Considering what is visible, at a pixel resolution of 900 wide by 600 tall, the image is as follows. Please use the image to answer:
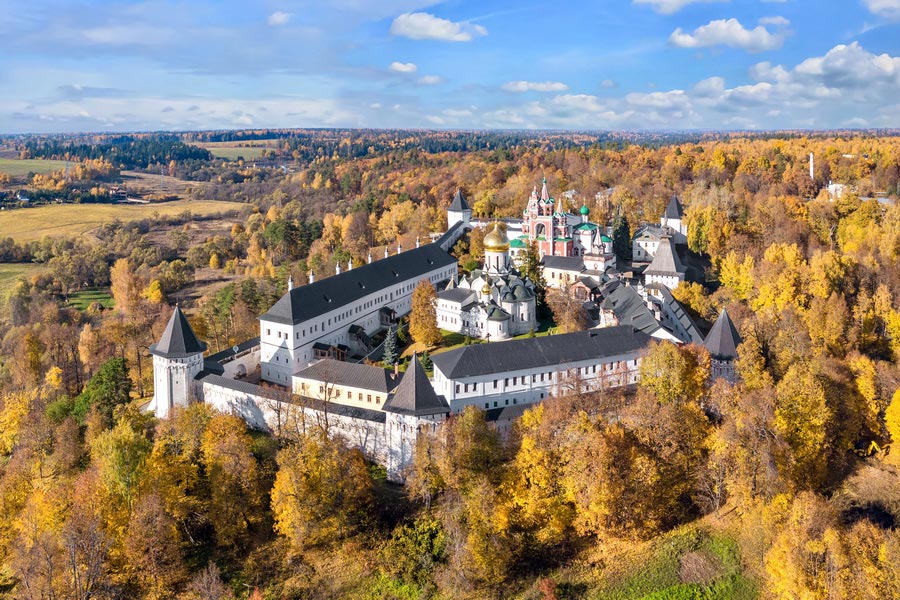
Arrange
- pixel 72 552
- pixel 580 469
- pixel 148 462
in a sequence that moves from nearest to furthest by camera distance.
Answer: pixel 72 552 < pixel 580 469 < pixel 148 462

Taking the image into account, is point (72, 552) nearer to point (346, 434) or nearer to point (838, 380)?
point (346, 434)

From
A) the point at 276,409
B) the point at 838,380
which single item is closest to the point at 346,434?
the point at 276,409

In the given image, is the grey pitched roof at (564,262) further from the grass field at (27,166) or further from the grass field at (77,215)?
the grass field at (27,166)

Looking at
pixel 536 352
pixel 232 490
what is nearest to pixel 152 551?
pixel 232 490

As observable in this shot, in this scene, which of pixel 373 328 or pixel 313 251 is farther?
pixel 313 251

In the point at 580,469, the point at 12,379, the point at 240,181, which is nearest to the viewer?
the point at 580,469

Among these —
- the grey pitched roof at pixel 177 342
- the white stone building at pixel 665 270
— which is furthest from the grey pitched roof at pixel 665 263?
the grey pitched roof at pixel 177 342

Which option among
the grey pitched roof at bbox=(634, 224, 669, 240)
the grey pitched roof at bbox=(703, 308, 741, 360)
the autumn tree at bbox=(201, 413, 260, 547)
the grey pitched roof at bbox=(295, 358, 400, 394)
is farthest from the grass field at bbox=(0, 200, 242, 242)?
the grey pitched roof at bbox=(703, 308, 741, 360)

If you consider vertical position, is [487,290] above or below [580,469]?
above
